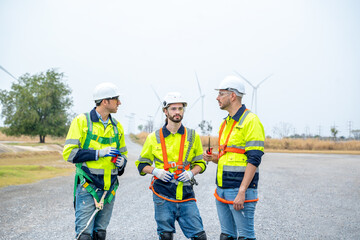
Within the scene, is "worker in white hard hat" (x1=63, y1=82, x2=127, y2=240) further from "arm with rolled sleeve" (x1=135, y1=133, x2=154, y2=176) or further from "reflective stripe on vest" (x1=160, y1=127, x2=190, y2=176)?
"reflective stripe on vest" (x1=160, y1=127, x2=190, y2=176)

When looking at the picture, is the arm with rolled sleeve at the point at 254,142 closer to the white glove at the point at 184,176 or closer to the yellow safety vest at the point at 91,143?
the white glove at the point at 184,176

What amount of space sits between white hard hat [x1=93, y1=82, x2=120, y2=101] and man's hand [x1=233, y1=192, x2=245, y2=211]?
189 centimetres

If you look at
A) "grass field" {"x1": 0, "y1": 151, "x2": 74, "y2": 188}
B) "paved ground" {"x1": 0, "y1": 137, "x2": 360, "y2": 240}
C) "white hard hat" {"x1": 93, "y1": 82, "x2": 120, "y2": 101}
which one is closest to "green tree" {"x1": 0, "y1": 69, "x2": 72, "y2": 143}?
"grass field" {"x1": 0, "y1": 151, "x2": 74, "y2": 188}

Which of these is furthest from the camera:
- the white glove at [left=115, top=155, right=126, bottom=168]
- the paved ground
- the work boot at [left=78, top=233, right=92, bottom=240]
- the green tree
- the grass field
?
the green tree

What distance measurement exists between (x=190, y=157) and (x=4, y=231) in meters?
4.15

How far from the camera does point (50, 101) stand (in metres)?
41.9

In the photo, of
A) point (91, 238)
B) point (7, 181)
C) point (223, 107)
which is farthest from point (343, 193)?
point (7, 181)

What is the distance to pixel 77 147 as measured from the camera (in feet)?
13.0

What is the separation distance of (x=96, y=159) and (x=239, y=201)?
166 centimetres

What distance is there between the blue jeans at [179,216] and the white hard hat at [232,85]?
4.63 feet

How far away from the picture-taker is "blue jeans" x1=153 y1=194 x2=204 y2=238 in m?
3.86

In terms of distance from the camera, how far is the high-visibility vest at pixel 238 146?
12.1ft

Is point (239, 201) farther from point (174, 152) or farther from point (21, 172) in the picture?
point (21, 172)

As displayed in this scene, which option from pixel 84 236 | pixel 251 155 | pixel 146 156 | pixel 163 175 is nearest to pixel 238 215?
pixel 251 155
